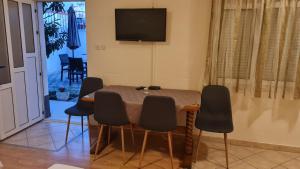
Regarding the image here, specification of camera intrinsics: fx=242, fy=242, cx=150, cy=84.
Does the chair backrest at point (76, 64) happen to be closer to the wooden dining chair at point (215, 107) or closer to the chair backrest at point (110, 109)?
the chair backrest at point (110, 109)

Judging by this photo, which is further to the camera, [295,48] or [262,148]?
[262,148]

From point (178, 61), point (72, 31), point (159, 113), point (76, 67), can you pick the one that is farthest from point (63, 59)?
point (159, 113)

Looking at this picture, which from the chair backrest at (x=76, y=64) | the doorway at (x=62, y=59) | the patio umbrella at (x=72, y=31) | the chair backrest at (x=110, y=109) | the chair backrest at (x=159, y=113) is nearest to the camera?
the chair backrest at (x=159, y=113)

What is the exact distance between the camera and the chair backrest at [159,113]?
2.66m

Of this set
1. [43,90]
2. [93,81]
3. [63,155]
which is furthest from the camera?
[43,90]

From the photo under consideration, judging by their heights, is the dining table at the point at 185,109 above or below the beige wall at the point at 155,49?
below

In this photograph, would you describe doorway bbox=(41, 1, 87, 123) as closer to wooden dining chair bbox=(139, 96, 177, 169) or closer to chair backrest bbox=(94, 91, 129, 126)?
chair backrest bbox=(94, 91, 129, 126)

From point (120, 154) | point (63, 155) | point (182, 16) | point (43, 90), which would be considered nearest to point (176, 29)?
point (182, 16)

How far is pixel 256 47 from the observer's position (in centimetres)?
Result: 309

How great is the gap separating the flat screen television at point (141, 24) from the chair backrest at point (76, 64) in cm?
361

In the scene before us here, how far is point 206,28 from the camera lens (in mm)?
3334

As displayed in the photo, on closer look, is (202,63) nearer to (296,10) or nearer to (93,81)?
(296,10)

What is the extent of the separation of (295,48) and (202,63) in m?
1.15

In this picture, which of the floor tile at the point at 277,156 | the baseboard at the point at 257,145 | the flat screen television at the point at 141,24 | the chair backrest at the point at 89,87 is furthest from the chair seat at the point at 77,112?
the floor tile at the point at 277,156
